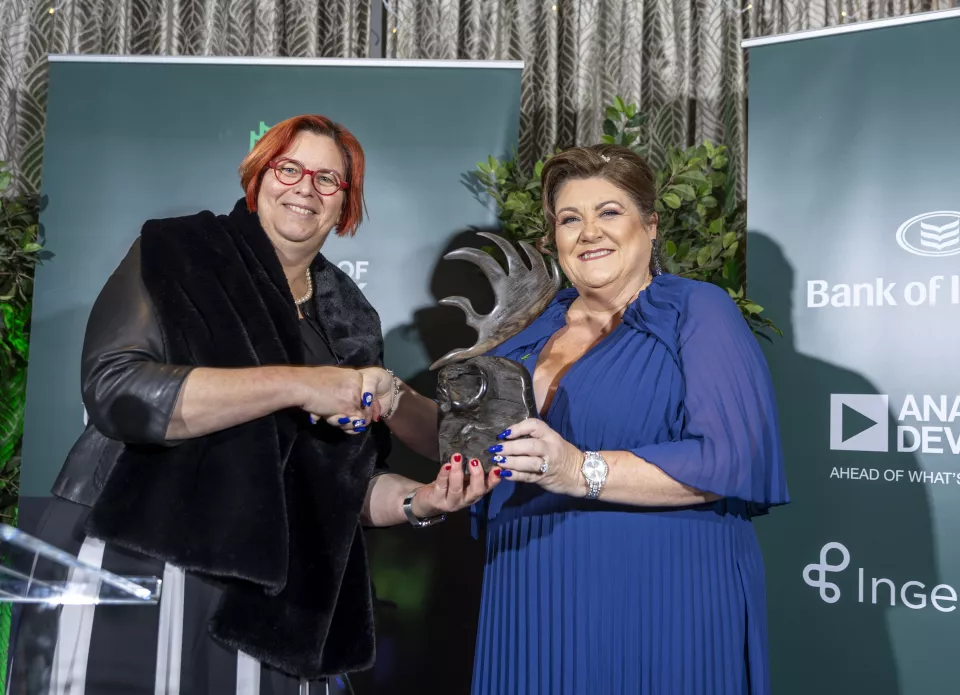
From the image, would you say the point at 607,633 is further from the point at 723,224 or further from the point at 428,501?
the point at 723,224

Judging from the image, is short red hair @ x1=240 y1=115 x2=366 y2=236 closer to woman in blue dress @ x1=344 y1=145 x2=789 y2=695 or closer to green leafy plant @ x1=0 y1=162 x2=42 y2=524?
woman in blue dress @ x1=344 y1=145 x2=789 y2=695

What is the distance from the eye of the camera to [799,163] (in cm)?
279

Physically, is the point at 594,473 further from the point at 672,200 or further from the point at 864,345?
the point at 864,345

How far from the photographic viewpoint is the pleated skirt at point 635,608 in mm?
1610

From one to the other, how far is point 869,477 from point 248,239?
79.3 inches

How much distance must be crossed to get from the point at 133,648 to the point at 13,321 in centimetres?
235

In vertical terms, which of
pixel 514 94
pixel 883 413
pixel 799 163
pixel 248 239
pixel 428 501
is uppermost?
pixel 514 94

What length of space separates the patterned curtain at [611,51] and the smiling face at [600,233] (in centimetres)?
199

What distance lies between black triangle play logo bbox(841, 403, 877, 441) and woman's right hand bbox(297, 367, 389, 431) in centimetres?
176

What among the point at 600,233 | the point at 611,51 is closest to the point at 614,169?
the point at 600,233

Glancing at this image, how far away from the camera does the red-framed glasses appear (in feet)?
5.76

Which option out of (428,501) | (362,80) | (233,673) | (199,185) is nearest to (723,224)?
(362,80)

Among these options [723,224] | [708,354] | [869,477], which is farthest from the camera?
[723,224]

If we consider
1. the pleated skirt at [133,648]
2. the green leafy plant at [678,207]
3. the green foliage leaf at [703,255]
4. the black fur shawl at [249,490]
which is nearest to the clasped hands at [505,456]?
the black fur shawl at [249,490]
